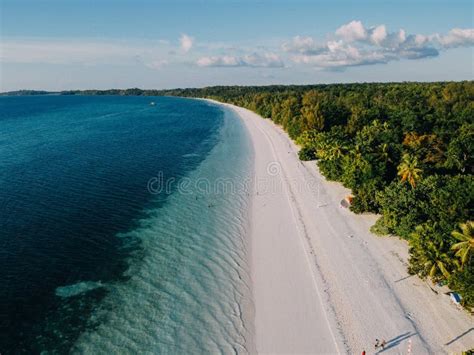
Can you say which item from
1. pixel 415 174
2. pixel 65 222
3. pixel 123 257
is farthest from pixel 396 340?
pixel 65 222


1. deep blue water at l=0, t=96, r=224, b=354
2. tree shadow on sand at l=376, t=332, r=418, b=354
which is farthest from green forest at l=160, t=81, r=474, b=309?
deep blue water at l=0, t=96, r=224, b=354

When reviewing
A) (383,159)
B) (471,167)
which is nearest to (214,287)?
(383,159)

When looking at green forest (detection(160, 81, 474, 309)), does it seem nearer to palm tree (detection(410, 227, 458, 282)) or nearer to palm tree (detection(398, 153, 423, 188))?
palm tree (detection(410, 227, 458, 282))

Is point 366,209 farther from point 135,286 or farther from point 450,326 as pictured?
point 135,286

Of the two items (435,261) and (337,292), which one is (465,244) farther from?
(337,292)

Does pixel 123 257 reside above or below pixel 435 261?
below

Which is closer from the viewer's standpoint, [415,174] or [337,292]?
[337,292]
